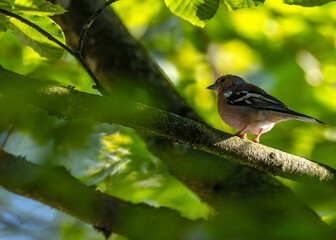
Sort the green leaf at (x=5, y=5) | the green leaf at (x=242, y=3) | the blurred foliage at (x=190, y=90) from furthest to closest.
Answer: the blurred foliage at (x=190, y=90)
the green leaf at (x=242, y=3)
the green leaf at (x=5, y=5)

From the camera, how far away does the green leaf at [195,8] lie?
8.23 ft

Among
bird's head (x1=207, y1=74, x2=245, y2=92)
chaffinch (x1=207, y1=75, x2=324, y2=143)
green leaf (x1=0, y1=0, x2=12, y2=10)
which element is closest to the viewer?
green leaf (x1=0, y1=0, x2=12, y2=10)

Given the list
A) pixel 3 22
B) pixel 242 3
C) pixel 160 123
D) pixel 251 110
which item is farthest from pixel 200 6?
pixel 251 110

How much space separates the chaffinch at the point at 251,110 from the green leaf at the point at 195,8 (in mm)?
2208

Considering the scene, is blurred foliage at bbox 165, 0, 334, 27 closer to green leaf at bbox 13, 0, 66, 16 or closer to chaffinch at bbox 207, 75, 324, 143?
green leaf at bbox 13, 0, 66, 16

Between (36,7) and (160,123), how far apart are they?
104 cm

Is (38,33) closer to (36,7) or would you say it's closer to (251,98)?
(36,7)

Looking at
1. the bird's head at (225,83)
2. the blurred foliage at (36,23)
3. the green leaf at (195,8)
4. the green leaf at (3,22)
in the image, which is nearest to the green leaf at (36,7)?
the blurred foliage at (36,23)

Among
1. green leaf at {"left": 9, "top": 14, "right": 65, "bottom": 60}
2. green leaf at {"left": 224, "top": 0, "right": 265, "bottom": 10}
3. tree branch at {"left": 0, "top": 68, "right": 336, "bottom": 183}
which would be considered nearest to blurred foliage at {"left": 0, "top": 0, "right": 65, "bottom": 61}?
green leaf at {"left": 9, "top": 14, "right": 65, "bottom": 60}

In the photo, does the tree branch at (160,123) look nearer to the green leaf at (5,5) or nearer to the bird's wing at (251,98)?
the green leaf at (5,5)

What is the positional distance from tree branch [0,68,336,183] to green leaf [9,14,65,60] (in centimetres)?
50

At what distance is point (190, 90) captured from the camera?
21.6 ft

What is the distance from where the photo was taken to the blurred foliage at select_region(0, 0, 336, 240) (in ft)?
11.0

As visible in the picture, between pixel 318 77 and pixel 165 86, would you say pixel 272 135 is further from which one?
pixel 318 77
